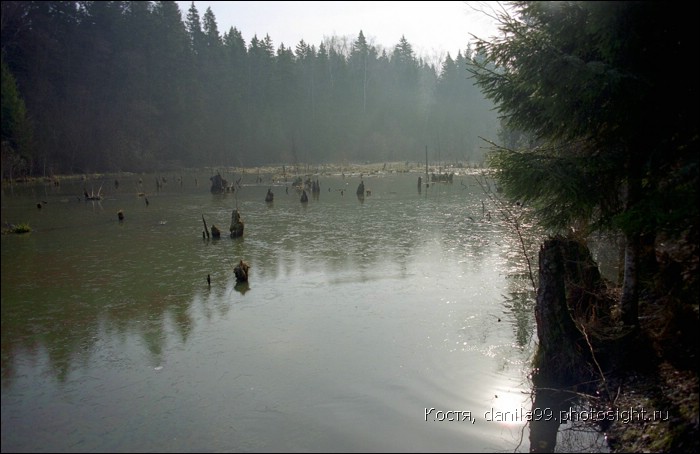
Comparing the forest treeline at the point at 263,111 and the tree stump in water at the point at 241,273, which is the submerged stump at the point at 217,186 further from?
the tree stump in water at the point at 241,273

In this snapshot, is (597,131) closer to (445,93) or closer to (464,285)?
(464,285)

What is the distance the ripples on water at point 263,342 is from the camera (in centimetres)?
553

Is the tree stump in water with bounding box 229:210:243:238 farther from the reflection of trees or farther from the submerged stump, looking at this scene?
the submerged stump

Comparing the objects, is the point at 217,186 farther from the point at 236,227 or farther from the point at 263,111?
the point at 263,111

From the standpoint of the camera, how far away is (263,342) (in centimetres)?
821

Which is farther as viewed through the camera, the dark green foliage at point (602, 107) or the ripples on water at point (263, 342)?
the ripples on water at point (263, 342)

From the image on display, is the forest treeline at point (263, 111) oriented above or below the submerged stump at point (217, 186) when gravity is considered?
above

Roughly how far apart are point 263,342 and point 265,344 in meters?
0.10

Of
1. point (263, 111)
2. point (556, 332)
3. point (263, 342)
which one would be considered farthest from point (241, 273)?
point (263, 111)

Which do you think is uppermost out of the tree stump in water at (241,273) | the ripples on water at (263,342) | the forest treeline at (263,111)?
the forest treeline at (263,111)

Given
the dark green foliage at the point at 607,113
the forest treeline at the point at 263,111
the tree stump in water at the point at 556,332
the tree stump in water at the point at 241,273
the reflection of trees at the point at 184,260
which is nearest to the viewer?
the dark green foliage at the point at 607,113

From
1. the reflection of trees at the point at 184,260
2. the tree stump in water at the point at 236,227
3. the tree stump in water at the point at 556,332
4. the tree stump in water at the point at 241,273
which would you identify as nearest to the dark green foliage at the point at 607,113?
the tree stump in water at the point at 556,332

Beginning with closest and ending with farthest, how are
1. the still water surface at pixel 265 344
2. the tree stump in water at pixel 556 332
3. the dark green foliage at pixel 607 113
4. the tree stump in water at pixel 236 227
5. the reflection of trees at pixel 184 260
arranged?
1. the dark green foliage at pixel 607 113
2. the still water surface at pixel 265 344
3. the tree stump in water at pixel 556 332
4. the reflection of trees at pixel 184 260
5. the tree stump in water at pixel 236 227

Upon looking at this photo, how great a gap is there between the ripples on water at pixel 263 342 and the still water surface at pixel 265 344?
0.10 ft
